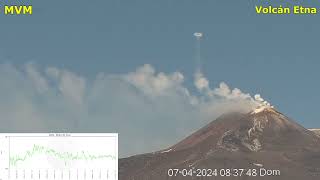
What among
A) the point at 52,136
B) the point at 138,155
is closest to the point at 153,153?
the point at 138,155

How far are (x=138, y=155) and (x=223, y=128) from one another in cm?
237

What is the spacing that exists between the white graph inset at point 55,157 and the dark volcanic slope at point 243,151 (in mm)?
493

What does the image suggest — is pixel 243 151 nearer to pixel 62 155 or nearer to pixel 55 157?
pixel 62 155

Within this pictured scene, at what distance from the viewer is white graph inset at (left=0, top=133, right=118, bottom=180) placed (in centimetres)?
1164

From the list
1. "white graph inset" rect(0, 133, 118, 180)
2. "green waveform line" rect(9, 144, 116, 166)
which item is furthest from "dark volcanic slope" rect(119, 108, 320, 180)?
"green waveform line" rect(9, 144, 116, 166)

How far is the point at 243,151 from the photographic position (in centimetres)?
1248

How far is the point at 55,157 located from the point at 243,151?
4.35 meters

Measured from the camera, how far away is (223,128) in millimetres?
12820

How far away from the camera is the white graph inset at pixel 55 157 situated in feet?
38.2

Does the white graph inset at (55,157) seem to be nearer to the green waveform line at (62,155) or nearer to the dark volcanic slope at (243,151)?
the green waveform line at (62,155)

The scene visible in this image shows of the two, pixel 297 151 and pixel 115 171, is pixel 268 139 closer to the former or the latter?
pixel 297 151

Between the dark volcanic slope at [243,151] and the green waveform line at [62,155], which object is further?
the dark volcanic slope at [243,151]

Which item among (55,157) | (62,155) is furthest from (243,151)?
(55,157)

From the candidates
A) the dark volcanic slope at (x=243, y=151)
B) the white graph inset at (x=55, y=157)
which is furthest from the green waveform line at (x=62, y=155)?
the dark volcanic slope at (x=243, y=151)
